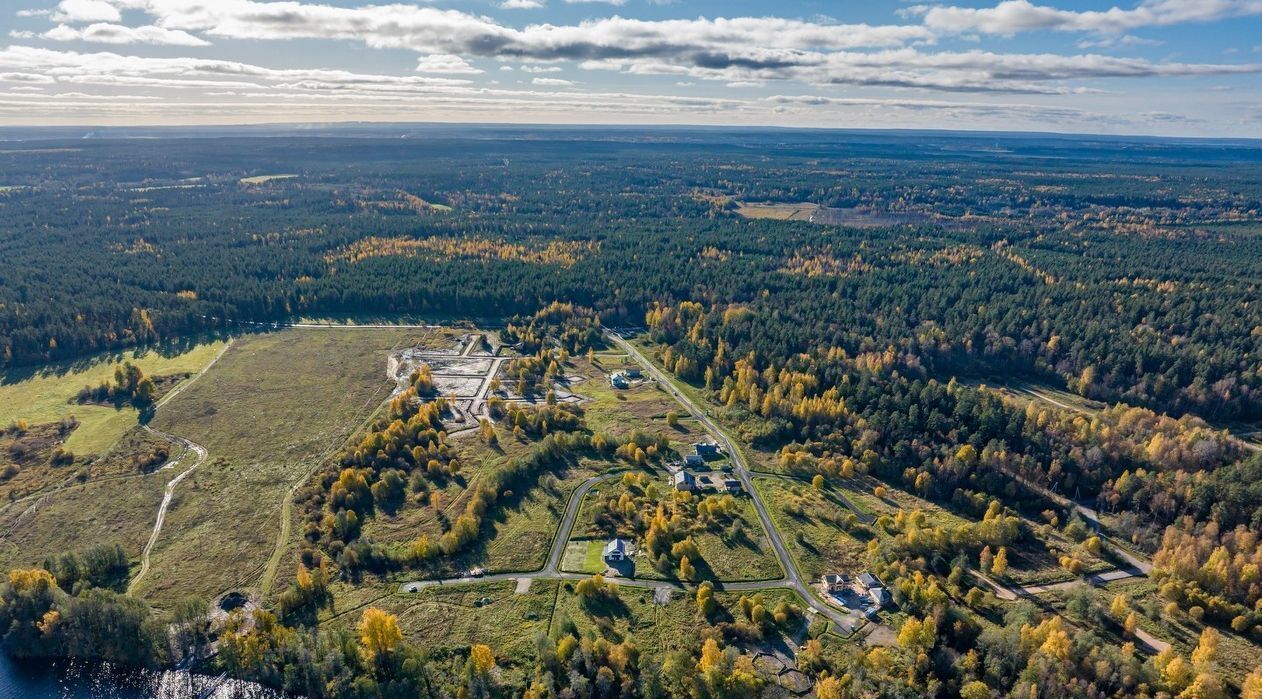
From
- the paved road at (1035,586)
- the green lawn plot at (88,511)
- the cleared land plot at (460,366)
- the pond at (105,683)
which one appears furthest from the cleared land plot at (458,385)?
the paved road at (1035,586)

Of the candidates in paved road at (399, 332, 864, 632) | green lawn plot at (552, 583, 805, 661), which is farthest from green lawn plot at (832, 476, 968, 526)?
green lawn plot at (552, 583, 805, 661)

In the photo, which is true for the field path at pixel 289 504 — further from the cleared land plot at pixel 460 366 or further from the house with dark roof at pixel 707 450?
the house with dark roof at pixel 707 450

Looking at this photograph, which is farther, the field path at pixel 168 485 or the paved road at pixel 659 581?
the field path at pixel 168 485

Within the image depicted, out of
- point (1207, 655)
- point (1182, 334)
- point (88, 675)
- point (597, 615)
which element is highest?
point (1182, 334)

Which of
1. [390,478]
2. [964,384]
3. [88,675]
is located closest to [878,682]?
[390,478]

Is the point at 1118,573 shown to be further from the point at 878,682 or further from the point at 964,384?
the point at 964,384

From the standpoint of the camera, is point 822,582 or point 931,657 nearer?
point 931,657

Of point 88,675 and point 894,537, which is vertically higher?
point 894,537

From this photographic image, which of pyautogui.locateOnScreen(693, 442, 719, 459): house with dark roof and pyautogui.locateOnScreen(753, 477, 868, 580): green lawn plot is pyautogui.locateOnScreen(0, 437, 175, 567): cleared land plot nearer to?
pyautogui.locateOnScreen(693, 442, 719, 459): house with dark roof

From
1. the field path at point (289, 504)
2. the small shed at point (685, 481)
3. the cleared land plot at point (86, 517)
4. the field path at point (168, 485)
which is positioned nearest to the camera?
the field path at point (289, 504)
